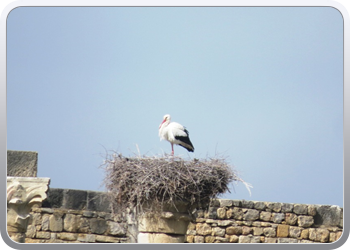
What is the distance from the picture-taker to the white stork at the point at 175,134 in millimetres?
9875

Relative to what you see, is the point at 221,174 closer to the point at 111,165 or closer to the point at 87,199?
the point at 111,165

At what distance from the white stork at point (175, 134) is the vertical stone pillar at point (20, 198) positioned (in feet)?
A: 11.7

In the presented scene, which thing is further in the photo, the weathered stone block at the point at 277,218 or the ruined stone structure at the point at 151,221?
the weathered stone block at the point at 277,218

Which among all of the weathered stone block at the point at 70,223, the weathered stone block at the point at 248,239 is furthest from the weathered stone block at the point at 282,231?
the weathered stone block at the point at 70,223

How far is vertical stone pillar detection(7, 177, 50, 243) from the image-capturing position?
21.0ft

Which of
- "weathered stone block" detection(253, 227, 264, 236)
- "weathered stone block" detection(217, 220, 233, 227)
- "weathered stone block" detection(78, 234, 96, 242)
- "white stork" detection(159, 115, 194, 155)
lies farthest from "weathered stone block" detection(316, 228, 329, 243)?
"weathered stone block" detection(78, 234, 96, 242)

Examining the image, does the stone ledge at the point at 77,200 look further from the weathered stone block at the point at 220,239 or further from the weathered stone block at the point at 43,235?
the weathered stone block at the point at 220,239

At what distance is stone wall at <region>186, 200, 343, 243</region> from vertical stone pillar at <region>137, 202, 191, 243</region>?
7.96 feet

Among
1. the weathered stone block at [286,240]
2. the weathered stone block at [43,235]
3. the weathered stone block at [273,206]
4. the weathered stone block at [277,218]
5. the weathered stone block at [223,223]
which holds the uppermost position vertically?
the weathered stone block at [273,206]

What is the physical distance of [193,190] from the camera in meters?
8.23

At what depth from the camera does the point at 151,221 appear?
830cm

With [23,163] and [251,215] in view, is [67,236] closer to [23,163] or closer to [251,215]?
[23,163]

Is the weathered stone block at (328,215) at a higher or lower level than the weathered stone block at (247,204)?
lower

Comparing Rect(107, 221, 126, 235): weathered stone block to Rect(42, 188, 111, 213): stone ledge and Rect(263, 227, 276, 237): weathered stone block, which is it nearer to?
Rect(42, 188, 111, 213): stone ledge
